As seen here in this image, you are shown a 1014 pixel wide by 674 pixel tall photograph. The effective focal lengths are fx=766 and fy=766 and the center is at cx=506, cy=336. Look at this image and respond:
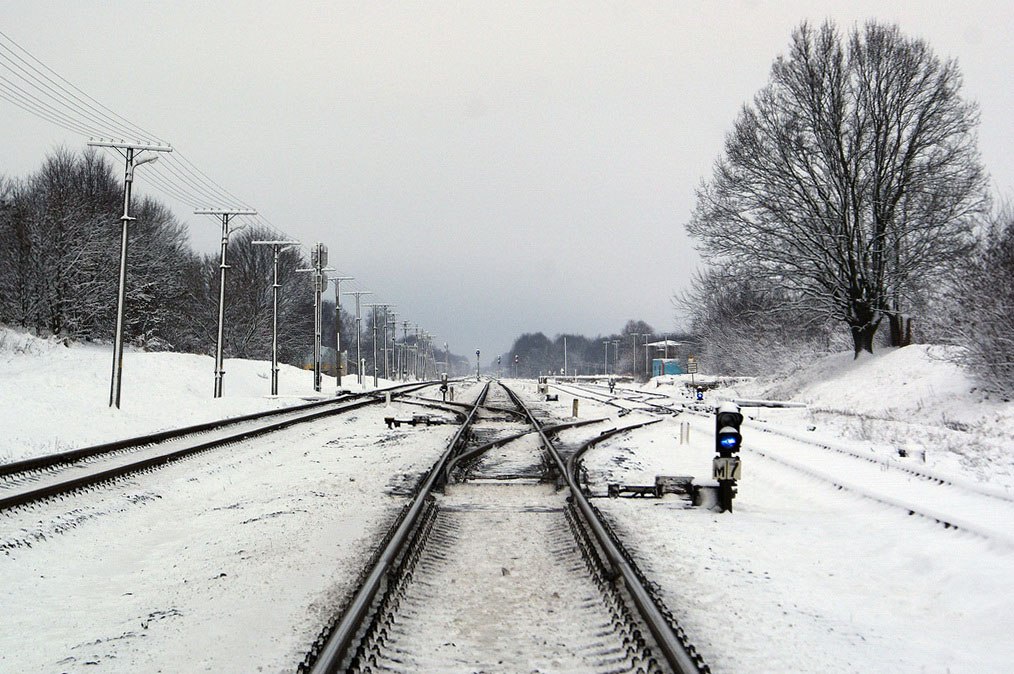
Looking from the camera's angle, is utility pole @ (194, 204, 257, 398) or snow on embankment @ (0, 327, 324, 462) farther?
utility pole @ (194, 204, 257, 398)

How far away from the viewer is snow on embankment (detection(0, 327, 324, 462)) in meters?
16.5

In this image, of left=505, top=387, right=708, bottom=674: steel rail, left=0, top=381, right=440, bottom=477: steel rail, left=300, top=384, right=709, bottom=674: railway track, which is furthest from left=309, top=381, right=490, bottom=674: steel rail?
left=0, top=381, right=440, bottom=477: steel rail

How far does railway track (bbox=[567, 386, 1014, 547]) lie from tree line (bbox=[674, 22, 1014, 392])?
16.4 metres

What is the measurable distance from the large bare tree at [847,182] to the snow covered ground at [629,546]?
16243 millimetres

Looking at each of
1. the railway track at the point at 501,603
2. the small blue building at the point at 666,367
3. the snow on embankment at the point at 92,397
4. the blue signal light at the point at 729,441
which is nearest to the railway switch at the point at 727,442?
the blue signal light at the point at 729,441

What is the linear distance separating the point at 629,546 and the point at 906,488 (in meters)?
5.08

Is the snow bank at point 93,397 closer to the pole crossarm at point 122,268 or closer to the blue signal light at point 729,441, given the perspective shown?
the pole crossarm at point 122,268

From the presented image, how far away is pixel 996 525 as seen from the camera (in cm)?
705

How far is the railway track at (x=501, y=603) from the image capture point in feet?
13.2

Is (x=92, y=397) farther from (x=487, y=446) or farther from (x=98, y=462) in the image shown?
(x=487, y=446)

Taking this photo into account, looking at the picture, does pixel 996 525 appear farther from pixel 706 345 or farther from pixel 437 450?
pixel 706 345

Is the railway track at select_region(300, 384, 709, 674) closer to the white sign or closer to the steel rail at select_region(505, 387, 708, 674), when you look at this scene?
the steel rail at select_region(505, 387, 708, 674)

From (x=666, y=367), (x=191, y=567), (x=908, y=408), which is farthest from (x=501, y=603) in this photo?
(x=666, y=367)

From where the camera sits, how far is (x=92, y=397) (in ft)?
73.1
